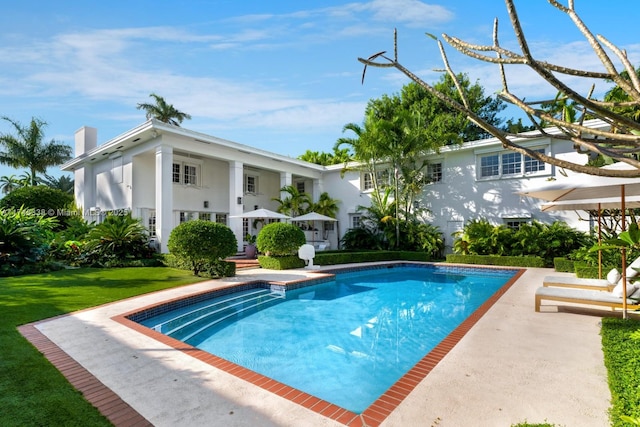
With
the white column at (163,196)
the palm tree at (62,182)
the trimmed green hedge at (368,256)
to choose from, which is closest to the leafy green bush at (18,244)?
the white column at (163,196)

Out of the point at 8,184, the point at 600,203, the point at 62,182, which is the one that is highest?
the point at 62,182

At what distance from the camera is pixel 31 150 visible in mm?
28344

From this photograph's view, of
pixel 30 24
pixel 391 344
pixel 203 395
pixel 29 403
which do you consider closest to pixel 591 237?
pixel 391 344

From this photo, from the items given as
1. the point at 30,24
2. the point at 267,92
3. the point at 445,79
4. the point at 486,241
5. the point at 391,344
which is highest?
the point at 445,79

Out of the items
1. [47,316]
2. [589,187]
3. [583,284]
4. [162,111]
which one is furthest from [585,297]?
[162,111]

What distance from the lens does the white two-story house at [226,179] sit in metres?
15.5

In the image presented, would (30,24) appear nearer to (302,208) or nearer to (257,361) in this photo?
(257,361)

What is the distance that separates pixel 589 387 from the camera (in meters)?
3.65

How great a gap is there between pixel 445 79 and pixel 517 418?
1118 inches

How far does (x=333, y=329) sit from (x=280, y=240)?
24.2 ft

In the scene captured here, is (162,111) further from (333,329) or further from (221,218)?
(333,329)

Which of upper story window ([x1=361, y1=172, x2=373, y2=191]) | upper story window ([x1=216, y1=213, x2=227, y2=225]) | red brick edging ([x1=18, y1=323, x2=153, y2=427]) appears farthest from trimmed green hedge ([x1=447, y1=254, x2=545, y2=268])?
red brick edging ([x1=18, y1=323, x2=153, y2=427])

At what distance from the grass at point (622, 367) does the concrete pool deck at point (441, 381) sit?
0.46 feet

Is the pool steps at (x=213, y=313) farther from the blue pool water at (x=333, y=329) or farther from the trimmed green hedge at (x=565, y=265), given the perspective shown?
the trimmed green hedge at (x=565, y=265)
